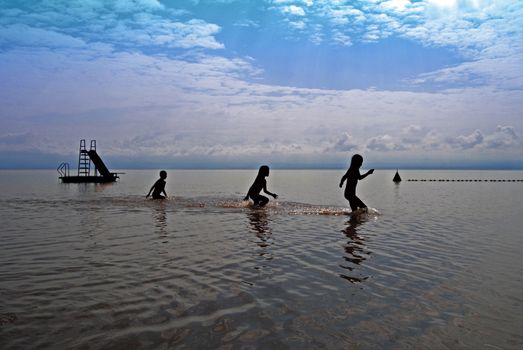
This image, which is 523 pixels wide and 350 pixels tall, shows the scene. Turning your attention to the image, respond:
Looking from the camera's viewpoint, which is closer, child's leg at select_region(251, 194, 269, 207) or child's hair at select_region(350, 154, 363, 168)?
child's hair at select_region(350, 154, 363, 168)

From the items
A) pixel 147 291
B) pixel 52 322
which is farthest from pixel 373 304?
pixel 52 322

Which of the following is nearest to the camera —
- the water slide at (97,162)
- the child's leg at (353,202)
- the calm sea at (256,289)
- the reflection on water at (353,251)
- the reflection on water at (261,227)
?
the calm sea at (256,289)

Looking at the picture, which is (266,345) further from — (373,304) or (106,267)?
(106,267)

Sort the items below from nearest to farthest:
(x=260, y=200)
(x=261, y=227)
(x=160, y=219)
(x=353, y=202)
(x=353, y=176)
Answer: (x=261, y=227), (x=160, y=219), (x=353, y=176), (x=353, y=202), (x=260, y=200)

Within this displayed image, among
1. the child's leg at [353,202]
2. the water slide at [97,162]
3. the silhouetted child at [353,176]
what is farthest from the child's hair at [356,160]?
the water slide at [97,162]

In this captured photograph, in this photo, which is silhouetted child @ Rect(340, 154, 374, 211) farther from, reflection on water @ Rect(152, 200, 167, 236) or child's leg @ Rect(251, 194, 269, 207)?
reflection on water @ Rect(152, 200, 167, 236)

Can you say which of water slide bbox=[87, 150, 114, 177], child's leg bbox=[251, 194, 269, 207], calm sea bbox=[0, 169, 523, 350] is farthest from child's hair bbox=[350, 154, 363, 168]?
water slide bbox=[87, 150, 114, 177]

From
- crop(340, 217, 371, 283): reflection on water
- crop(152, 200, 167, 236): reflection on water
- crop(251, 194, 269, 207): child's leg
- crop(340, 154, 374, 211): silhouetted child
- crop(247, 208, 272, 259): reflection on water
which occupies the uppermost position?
crop(340, 154, 374, 211): silhouetted child

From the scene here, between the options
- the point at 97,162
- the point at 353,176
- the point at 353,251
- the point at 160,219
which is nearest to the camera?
the point at 353,251

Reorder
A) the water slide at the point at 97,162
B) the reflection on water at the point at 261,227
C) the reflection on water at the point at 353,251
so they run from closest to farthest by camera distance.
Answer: the reflection on water at the point at 353,251, the reflection on water at the point at 261,227, the water slide at the point at 97,162

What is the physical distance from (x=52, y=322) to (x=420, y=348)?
15.3ft

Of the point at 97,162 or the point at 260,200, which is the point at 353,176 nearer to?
the point at 260,200

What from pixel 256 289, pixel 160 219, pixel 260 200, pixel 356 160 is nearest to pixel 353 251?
pixel 256 289

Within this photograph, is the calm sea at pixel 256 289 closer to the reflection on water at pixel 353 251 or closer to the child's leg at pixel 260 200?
the reflection on water at pixel 353 251
